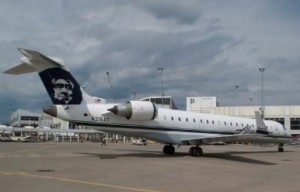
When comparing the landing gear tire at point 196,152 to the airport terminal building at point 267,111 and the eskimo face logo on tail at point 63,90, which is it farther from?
the airport terminal building at point 267,111

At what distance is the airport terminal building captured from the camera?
113 m

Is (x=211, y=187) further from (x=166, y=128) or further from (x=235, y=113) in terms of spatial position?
(x=235, y=113)

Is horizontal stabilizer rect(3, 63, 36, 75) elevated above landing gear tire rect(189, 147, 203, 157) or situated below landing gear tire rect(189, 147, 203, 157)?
above

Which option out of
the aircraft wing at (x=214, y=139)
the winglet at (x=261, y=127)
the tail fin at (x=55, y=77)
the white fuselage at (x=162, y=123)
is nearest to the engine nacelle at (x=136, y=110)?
the white fuselage at (x=162, y=123)

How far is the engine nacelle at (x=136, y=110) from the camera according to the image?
29.2 metres

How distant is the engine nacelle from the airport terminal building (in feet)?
281

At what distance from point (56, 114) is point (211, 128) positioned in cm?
1383

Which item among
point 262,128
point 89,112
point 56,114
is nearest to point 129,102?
point 89,112

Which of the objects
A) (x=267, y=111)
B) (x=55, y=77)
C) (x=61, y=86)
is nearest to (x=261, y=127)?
(x=61, y=86)

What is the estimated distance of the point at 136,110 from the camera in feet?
97.9

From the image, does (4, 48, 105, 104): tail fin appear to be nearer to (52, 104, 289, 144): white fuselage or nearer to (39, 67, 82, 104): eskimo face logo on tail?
(39, 67, 82, 104): eskimo face logo on tail

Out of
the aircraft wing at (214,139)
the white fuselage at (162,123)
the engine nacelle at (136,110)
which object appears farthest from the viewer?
the aircraft wing at (214,139)

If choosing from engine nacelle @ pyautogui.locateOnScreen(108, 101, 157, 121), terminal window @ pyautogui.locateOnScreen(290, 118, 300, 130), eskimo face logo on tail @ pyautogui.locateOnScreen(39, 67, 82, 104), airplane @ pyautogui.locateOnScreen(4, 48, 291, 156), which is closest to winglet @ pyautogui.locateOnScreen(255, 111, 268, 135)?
airplane @ pyautogui.locateOnScreen(4, 48, 291, 156)

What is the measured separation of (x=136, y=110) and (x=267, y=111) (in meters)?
93.5
